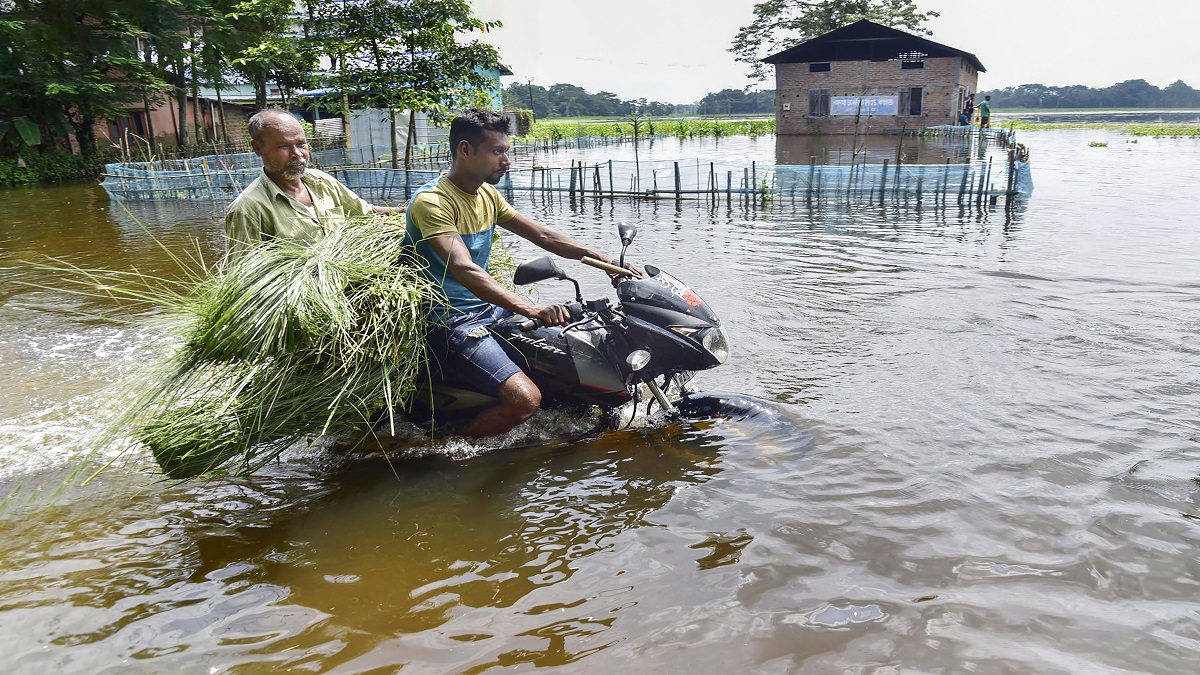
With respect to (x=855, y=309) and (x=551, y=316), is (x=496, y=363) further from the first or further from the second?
(x=855, y=309)

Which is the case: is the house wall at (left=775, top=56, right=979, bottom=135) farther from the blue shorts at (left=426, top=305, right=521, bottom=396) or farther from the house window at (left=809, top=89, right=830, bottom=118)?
the blue shorts at (left=426, top=305, right=521, bottom=396)

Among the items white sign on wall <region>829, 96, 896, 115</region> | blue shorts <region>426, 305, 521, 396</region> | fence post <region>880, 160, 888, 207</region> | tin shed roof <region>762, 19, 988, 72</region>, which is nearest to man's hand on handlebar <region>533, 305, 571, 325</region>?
blue shorts <region>426, 305, 521, 396</region>

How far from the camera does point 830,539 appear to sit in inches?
131

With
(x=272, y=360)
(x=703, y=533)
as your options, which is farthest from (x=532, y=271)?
(x=703, y=533)

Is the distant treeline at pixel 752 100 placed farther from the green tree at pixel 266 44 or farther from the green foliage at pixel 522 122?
the green tree at pixel 266 44

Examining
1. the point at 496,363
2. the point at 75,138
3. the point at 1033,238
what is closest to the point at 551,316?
the point at 496,363

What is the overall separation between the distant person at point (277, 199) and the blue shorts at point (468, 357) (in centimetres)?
91

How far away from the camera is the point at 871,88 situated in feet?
138

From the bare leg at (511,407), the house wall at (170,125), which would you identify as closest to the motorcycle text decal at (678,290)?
the bare leg at (511,407)

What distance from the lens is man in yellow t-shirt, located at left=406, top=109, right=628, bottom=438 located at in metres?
3.67

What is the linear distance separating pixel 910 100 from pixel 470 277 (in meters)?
44.3

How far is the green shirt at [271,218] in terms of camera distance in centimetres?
397

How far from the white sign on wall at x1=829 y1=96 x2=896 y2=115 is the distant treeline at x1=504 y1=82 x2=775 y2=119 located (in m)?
76.5

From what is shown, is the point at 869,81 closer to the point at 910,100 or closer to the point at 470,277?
the point at 910,100
